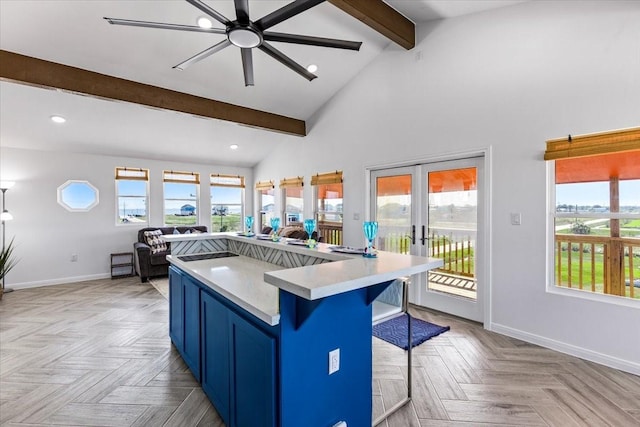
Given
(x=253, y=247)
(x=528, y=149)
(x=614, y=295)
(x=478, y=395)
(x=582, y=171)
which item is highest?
(x=528, y=149)

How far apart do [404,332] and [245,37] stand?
3167 millimetres

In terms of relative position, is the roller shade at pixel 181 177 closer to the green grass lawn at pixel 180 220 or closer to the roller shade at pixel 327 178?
the green grass lawn at pixel 180 220

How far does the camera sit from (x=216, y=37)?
3426mm

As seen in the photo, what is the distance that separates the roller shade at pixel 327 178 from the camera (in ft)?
16.7

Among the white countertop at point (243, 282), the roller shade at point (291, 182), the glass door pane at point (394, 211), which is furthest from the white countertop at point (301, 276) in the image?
the roller shade at point (291, 182)

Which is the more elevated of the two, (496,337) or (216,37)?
(216,37)

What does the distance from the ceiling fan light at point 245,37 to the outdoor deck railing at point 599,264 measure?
3274 millimetres

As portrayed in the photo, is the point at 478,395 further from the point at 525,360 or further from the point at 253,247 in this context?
→ the point at 253,247

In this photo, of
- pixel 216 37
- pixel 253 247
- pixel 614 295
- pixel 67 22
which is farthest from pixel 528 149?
pixel 67 22

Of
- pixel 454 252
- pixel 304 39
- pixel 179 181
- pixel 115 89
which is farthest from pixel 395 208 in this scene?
pixel 179 181

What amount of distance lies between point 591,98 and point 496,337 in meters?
2.40

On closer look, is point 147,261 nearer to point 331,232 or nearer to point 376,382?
point 331,232

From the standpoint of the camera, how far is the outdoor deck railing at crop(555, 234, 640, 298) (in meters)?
2.56

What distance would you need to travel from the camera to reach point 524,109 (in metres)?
2.99
